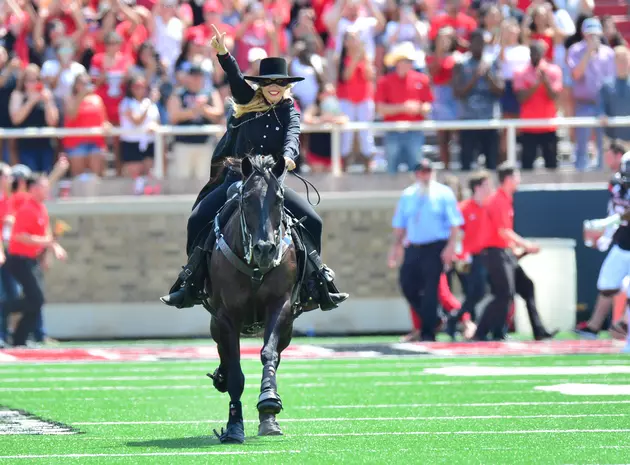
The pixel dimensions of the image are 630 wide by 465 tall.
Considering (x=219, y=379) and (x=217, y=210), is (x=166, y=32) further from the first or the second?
(x=219, y=379)

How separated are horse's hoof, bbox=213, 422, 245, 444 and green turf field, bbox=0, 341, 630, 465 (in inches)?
2.8

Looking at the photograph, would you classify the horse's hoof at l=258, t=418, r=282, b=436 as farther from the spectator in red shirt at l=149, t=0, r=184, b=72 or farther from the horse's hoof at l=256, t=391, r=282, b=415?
the spectator in red shirt at l=149, t=0, r=184, b=72

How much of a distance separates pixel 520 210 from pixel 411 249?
8.84 feet

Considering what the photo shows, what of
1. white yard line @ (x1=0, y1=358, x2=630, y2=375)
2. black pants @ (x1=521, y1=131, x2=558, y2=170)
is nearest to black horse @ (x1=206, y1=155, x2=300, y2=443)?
white yard line @ (x1=0, y1=358, x2=630, y2=375)

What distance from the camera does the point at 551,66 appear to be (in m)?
21.3

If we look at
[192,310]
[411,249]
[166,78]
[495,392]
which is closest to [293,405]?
[495,392]

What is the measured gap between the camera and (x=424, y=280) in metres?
19.1

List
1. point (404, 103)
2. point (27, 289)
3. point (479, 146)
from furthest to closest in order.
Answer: point (479, 146) < point (404, 103) < point (27, 289)

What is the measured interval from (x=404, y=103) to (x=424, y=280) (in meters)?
2.99

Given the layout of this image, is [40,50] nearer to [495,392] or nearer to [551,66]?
[551,66]

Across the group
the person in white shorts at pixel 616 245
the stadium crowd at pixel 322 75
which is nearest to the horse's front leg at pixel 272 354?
the person in white shorts at pixel 616 245

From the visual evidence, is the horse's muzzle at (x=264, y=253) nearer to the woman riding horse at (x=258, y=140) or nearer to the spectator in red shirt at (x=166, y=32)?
the woman riding horse at (x=258, y=140)

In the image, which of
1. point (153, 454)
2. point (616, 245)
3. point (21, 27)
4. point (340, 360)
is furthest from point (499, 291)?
point (153, 454)

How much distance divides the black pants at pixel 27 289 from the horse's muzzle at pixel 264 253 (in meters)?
9.72
